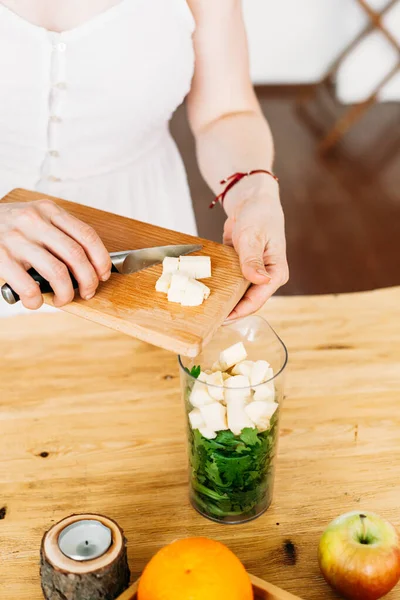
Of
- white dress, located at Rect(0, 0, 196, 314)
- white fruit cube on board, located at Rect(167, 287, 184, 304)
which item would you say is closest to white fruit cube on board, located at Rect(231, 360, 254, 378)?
white fruit cube on board, located at Rect(167, 287, 184, 304)

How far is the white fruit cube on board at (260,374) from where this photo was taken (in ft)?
2.60

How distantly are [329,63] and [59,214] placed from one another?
3697 mm

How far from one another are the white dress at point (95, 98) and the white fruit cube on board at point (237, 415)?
68cm

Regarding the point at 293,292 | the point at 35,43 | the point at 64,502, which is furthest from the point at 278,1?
the point at 64,502

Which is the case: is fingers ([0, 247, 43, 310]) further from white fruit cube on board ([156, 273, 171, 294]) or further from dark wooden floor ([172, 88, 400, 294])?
dark wooden floor ([172, 88, 400, 294])

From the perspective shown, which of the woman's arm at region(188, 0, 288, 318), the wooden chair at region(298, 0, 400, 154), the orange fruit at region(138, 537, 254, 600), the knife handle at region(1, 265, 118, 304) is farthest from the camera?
the wooden chair at region(298, 0, 400, 154)

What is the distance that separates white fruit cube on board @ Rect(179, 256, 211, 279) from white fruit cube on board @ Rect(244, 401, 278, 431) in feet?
0.74

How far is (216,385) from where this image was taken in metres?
0.77

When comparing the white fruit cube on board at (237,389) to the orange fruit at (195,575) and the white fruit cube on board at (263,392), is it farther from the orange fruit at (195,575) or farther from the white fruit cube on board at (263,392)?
the orange fruit at (195,575)

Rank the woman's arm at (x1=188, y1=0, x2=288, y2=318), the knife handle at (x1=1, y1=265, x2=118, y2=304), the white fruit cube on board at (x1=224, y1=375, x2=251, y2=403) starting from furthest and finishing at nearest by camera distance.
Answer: the woman's arm at (x1=188, y1=0, x2=288, y2=318) → the knife handle at (x1=1, y1=265, x2=118, y2=304) → the white fruit cube on board at (x1=224, y1=375, x2=251, y2=403)

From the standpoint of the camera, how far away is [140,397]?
1.04 meters

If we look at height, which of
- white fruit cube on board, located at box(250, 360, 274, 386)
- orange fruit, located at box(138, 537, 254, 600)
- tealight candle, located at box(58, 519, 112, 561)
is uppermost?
white fruit cube on board, located at box(250, 360, 274, 386)

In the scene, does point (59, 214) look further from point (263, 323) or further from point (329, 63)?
point (329, 63)

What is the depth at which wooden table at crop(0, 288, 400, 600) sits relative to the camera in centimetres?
84
